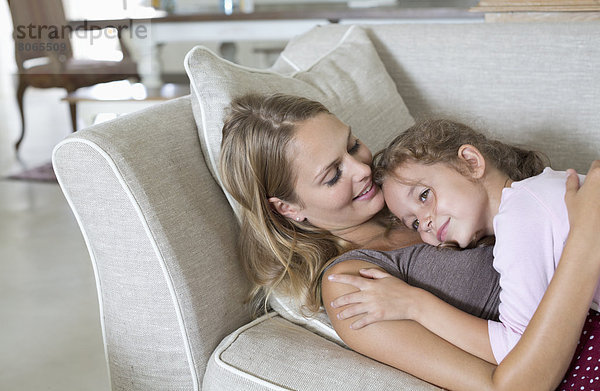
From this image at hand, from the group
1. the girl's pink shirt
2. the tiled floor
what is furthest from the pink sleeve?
the tiled floor

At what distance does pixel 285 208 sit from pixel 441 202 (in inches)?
12.7

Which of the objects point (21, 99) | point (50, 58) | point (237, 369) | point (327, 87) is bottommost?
point (21, 99)

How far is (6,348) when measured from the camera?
2.17 metres

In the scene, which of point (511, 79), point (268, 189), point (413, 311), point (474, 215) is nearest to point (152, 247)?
point (268, 189)

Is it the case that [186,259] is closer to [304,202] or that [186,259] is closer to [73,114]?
[304,202]

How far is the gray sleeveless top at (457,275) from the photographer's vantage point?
1229 mm

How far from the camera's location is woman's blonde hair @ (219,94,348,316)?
1.31 meters

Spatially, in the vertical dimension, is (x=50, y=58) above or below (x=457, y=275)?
below

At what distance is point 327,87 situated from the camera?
171 centimetres

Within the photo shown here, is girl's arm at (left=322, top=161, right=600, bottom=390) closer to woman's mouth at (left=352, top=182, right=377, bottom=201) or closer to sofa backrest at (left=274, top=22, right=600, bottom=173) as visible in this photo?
woman's mouth at (left=352, top=182, right=377, bottom=201)

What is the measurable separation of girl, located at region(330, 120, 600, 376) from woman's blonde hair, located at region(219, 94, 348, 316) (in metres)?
0.14

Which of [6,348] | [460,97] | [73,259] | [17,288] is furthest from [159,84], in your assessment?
[460,97]

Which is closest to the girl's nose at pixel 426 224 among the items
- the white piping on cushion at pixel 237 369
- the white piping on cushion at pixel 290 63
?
the white piping on cushion at pixel 237 369

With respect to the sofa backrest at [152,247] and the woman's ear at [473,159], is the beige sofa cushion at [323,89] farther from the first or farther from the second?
the woman's ear at [473,159]
